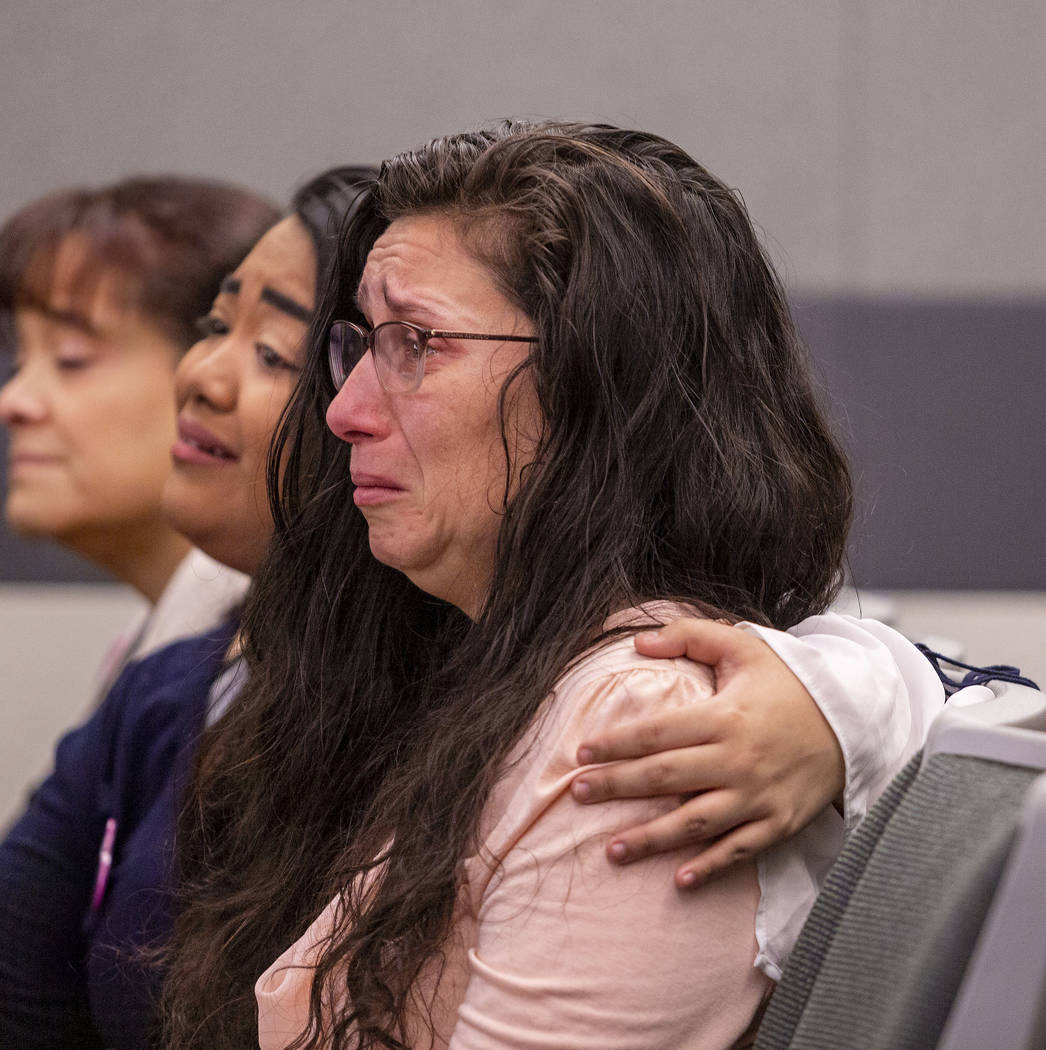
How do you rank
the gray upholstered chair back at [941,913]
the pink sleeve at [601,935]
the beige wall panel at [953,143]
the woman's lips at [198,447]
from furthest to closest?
the beige wall panel at [953,143] < the woman's lips at [198,447] < the pink sleeve at [601,935] < the gray upholstered chair back at [941,913]

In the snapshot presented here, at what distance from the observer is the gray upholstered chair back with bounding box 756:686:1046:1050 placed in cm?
56

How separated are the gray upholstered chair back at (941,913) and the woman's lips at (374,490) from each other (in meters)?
0.38

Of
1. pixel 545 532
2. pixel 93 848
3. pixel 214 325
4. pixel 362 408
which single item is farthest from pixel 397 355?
pixel 93 848

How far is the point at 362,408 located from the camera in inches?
35.0

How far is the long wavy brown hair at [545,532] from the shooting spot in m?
0.80

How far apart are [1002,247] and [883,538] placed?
1.84ft

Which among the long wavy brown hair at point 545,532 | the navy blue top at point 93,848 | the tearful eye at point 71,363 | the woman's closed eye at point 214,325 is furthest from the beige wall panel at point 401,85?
the long wavy brown hair at point 545,532

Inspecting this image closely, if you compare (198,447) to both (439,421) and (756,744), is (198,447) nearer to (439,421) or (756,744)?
(439,421)

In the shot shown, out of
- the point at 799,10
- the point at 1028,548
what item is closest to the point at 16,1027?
the point at 1028,548

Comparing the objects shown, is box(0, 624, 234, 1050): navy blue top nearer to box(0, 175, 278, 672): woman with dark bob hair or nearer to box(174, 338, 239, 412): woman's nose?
box(174, 338, 239, 412): woman's nose

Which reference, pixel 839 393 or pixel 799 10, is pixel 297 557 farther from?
pixel 799 10

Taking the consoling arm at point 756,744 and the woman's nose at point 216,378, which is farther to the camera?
the woman's nose at point 216,378

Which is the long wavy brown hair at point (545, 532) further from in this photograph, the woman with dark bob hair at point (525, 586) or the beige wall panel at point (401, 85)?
the beige wall panel at point (401, 85)

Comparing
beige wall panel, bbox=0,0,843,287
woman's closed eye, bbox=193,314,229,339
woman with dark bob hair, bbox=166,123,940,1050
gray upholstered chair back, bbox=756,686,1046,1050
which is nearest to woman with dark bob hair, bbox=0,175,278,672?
woman's closed eye, bbox=193,314,229,339
